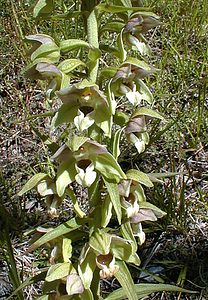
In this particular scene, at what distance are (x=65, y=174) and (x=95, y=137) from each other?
0.16 metres

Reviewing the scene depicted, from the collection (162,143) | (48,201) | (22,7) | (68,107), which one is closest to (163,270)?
(162,143)

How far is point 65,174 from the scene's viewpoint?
190 cm

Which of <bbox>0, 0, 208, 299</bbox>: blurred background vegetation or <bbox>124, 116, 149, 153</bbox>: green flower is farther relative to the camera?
<bbox>0, 0, 208, 299</bbox>: blurred background vegetation

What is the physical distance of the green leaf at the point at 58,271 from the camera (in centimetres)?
191

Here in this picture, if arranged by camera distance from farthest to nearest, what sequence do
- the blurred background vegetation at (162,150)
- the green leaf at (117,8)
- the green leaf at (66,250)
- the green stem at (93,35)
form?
the blurred background vegetation at (162,150)
the green leaf at (66,250)
the green stem at (93,35)
the green leaf at (117,8)

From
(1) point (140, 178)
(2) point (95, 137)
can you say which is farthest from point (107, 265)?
(2) point (95, 137)

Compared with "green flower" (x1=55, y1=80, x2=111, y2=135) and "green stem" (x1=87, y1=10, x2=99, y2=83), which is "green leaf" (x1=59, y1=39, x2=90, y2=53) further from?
"green flower" (x1=55, y1=80, x2=111, y2=135)

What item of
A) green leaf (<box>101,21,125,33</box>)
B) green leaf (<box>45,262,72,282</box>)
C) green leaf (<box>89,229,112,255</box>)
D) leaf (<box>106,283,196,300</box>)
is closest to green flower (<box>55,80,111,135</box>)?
green leaf (<box>101,21,125,33</box>)

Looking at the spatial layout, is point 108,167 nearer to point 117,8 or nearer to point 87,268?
point 87,268

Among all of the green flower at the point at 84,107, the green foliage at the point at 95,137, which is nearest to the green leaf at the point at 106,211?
the green foliage at the point at 95,137

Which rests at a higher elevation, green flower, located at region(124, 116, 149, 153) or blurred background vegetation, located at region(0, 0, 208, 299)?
green flower, located at region(124, 116, 149, 153)

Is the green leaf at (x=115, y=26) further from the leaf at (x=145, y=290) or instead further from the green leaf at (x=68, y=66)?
the leaf at (x=145, y=290)

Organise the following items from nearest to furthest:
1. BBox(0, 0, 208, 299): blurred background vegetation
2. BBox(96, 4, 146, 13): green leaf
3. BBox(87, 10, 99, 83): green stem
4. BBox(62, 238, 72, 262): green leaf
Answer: BBox(96, 4, 146, 13): green leaf, BBox(87, 10, 99, 83): green stem, BBox(62, 238, 72, 262): green leaf, BBox(0, 0, 208, 299): blurred background vegetation

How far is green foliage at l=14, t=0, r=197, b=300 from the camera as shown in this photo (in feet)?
5.98
